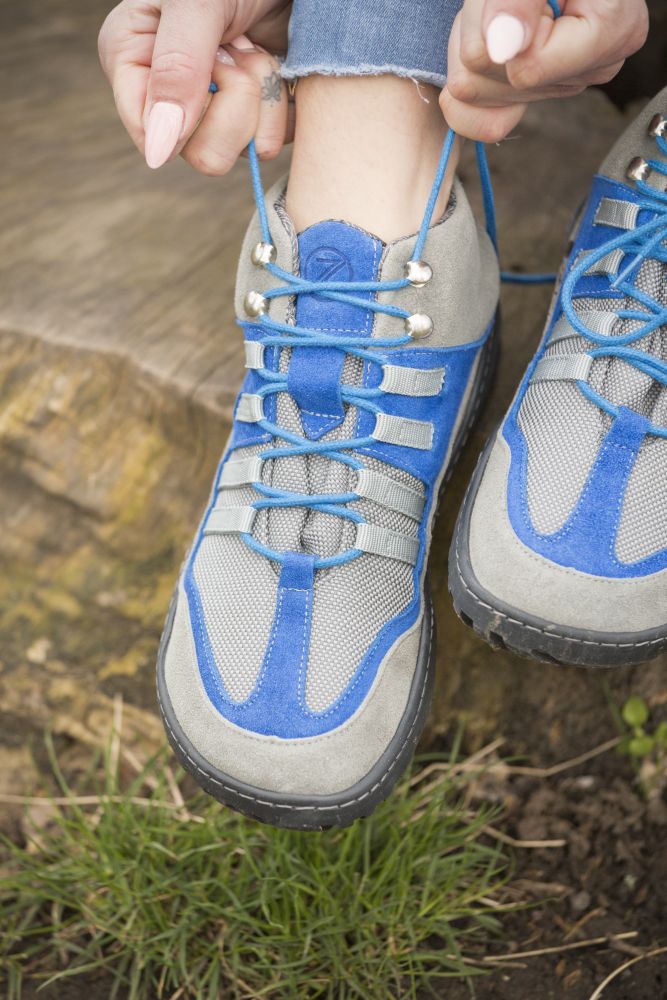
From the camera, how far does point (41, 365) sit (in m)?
1.63

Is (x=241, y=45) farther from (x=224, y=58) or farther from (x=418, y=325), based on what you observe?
(x=418, y=325)

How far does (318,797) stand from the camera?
1060mm

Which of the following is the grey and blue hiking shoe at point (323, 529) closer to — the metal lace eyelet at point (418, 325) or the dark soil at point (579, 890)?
the metal lace eyelet at point (418, 325)

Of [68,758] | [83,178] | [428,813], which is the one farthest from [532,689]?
[83,178]

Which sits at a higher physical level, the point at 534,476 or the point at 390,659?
the point at 534,476

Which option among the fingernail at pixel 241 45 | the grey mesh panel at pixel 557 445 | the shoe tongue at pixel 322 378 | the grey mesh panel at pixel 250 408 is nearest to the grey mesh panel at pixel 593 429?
the grey mesh panel at pixel 557 445

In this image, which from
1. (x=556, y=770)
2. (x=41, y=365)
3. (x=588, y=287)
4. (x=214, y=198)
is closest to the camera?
(x=588, y=287)

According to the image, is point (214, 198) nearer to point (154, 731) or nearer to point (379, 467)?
point (379, 467)

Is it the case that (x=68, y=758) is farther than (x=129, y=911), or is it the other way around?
(x=68, y=758)

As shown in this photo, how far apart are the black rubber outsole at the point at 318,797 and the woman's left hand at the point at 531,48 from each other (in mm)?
651

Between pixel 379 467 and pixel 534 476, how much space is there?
0.65 feet

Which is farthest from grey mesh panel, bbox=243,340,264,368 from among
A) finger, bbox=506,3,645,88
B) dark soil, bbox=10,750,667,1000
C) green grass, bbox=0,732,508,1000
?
dark soil, bbox=10,750,667,1000

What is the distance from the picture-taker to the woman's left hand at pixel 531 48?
3.17ft

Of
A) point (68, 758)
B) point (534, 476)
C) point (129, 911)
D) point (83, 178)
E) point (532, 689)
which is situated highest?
point (534, 476)
